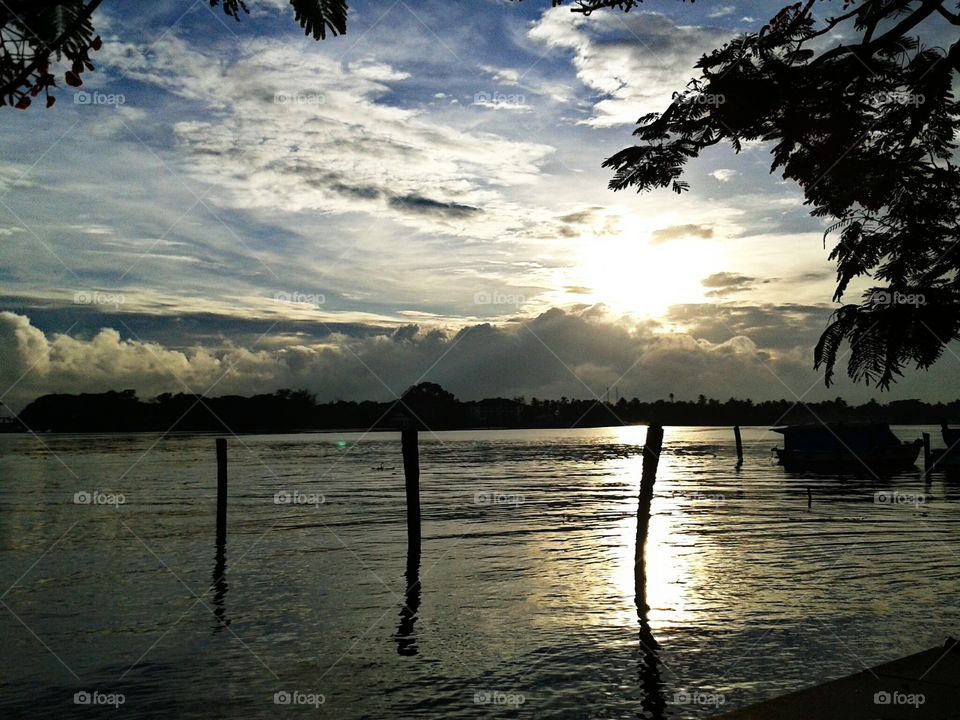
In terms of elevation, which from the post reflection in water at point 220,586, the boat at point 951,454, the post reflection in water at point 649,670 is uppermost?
the boat at point 951,454

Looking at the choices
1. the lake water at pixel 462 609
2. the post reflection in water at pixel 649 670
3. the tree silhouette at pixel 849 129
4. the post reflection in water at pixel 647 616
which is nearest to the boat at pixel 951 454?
the lake water at pixel 462 609

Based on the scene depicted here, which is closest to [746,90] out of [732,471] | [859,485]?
[859,485]

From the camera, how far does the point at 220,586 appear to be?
2036 cm

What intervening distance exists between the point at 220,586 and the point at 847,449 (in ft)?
167

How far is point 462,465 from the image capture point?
81.4 meters

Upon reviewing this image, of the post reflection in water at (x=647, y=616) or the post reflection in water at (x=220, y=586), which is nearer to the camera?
the post reflection in water at (x=647, y=616)

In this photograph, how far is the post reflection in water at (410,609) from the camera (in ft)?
47.9

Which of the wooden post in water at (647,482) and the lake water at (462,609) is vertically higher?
the wooden post in water at (647,482)

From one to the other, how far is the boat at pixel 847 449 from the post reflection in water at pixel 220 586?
45901 millimetres

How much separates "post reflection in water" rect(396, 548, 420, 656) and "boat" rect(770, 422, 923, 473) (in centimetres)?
4379

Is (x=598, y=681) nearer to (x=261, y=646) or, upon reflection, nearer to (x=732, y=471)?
(x=261, y=646)

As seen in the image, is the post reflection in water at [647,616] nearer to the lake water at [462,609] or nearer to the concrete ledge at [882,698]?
the lake water at [462,609]

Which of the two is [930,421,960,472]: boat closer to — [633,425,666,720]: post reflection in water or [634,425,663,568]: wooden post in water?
[634,425,663,568]: wooden post in water

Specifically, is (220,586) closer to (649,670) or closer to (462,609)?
(462,609)
